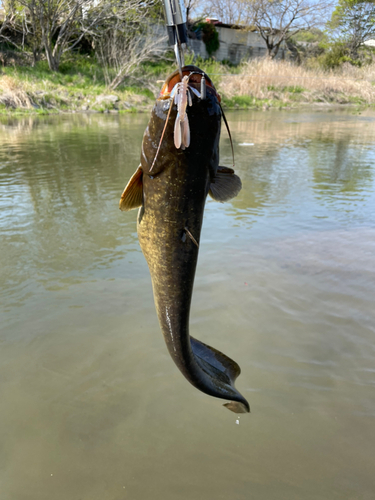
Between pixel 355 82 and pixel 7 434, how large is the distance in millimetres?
33279

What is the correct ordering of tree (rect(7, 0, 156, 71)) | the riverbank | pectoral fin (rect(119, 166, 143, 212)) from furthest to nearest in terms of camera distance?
tree (rect(7, 0, 156, 71)) < the riverbank < pectoral fin (rect(119, 166, 143, 212))

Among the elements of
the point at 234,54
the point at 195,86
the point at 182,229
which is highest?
the point at 234,54

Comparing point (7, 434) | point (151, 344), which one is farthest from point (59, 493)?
point (151, 344)

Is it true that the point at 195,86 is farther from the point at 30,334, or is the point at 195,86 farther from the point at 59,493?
the point at 30,334

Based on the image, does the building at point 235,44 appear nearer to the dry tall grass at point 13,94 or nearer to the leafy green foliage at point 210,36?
the leafy green foliage at point 210,36

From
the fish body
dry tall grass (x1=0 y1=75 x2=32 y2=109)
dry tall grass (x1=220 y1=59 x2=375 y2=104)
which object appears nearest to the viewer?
the fish body

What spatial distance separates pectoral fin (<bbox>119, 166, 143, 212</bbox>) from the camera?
1.54 metres

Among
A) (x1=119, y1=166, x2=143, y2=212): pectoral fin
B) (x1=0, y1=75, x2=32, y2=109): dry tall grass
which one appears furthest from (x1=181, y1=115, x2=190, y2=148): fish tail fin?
(x1=0, y1=75, x2=32, y2=109): dry tall grass

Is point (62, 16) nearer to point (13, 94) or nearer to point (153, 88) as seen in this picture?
Answer: point (153, 88)

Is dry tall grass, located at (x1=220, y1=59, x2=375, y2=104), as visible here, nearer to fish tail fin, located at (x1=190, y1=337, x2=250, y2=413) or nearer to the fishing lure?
fish tail fin, located at (x1=190, y1=337, x2=250, y2=413)

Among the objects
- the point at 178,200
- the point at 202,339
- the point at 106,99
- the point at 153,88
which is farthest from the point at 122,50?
the point at 178,200

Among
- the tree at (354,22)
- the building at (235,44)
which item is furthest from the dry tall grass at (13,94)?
the tree at (354,22)

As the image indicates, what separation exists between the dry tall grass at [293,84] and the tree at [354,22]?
1475 centimetres

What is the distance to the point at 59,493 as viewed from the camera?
70.2 inches
